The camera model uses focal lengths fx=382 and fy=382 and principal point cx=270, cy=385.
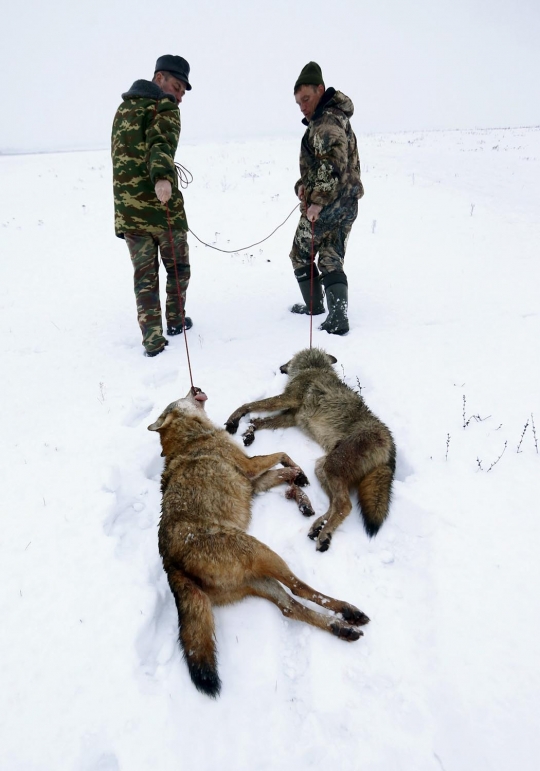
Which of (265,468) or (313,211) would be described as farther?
(313,211)

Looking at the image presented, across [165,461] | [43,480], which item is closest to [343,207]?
[165,461]

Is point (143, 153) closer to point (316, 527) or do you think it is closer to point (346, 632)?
point (316, 527)

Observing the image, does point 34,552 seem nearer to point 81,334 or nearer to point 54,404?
point 54,404

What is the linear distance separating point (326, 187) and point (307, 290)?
1578mm

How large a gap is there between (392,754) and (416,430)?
2.45 metres

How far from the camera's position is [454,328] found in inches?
213

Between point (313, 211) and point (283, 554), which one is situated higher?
point (313, 211)

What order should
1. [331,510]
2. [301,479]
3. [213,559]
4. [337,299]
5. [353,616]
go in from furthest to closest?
[337,299]
[301,479]
[331,510]
[213,559]
[353,616]

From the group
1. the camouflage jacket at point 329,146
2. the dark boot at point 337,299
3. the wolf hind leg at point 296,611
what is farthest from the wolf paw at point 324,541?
the camouflage jacket at point 329,146

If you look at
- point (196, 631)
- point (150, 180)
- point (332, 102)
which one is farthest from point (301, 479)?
point (332, 102)

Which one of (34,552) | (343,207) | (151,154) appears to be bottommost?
(34,552)

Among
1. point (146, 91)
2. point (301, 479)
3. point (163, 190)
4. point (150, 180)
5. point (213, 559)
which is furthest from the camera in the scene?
point (150, 180)

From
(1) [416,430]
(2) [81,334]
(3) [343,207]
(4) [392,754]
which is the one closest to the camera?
(4) [392,754]

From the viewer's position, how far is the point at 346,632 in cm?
225
